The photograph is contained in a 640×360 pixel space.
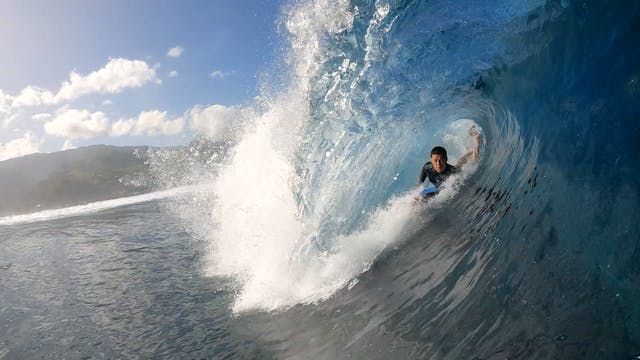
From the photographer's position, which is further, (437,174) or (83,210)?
(83,210)

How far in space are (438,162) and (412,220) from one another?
144 centimetres

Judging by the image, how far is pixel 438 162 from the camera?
374 inches

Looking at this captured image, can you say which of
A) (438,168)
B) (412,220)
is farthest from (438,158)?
(412,220)

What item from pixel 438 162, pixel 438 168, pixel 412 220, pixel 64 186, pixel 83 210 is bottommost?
pixel 412 220

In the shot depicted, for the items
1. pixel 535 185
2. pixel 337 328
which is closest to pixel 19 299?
pixel 337 328

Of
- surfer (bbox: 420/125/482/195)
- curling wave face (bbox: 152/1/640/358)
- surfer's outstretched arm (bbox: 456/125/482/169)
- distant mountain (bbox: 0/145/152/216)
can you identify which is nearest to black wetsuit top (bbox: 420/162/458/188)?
surfer (bbox: 420/125/482/195)

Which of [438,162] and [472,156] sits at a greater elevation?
[438,162]

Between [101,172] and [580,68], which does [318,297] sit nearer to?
[580,68]

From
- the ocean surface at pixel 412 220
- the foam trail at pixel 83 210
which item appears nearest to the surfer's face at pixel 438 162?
the ocean surface at pixel 412 220

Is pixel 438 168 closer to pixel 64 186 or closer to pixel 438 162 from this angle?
pixel 438 162

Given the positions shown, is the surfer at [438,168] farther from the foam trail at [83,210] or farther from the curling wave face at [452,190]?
the foam trail at [83,210]

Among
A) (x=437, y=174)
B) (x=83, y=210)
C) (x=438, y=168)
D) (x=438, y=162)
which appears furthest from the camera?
(x=83, y=210)

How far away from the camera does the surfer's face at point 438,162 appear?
937 cm

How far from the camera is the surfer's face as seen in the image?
30.7 ft
